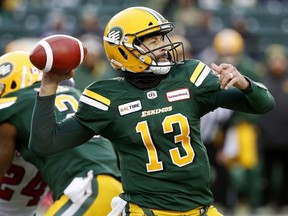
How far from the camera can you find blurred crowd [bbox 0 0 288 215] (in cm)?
1016

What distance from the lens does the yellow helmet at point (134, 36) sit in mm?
4555

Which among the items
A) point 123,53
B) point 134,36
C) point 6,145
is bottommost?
point 6,145

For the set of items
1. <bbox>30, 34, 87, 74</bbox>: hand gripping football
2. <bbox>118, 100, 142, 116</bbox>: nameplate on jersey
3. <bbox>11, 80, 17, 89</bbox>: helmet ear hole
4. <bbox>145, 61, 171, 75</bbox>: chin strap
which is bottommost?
<bbox>11, 80, 17, 89</bbox>: helmet ear hole

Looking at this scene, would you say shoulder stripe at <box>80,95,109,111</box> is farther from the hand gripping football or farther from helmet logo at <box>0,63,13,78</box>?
helmet logo at <box>0,63,13,78</box>

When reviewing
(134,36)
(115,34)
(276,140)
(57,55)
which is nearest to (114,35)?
(115,34)

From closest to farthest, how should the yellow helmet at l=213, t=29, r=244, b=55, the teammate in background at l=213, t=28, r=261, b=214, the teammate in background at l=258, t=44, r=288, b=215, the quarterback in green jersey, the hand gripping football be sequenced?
the hand gripping football
the quarterback in green jersey
the teammate in background at l=213, t=28, r=261, b=214
the yellow helmet at l=213, t=29, r=244, b=55
the teammate in background at l=258, t=44, r=288, b=215

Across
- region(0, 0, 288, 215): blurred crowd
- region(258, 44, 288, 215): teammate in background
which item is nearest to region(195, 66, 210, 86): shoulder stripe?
region(0, 0, 288, 215): blurred crowd

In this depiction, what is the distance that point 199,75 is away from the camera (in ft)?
14.9

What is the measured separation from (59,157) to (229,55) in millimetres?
5240

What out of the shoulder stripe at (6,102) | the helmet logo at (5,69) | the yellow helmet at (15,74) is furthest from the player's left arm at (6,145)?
the helmet logo at (5,69)

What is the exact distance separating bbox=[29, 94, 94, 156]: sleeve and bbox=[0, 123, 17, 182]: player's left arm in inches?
23.5

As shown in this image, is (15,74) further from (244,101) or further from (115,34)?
(244,101)

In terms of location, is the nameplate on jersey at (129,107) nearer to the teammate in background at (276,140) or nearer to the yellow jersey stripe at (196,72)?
the yellow jersey stripe at (196,72)

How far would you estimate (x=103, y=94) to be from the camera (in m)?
4.55
